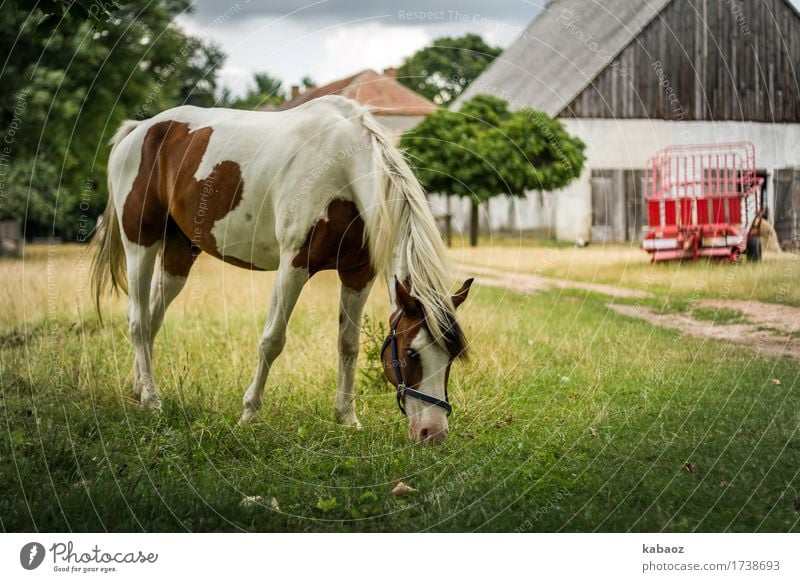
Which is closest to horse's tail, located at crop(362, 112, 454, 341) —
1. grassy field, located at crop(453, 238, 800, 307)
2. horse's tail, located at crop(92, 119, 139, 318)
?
horse's tail, located at crop(92, 119, 139, 318)

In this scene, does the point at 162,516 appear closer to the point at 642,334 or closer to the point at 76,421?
the point at 76,421

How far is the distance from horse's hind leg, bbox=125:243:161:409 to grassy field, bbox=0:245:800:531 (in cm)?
23

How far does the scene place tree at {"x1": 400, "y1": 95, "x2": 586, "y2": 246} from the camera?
12031 mm

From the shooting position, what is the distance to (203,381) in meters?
6.05

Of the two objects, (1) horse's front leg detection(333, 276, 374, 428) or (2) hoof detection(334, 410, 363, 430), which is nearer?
(1) horse's front leg detection(333, 276, 374, 428)

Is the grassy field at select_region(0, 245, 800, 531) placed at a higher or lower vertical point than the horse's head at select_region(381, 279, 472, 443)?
lower

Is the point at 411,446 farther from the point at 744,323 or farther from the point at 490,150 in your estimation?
the point at 490,150

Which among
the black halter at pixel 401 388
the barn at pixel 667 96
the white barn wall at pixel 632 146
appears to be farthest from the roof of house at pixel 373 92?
the black halter at pixel 401 388

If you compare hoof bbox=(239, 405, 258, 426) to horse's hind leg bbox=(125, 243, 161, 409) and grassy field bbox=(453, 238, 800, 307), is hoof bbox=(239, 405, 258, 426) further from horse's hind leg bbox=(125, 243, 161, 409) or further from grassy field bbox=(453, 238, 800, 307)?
grassy field bbox=(453, 238, 800, 307)

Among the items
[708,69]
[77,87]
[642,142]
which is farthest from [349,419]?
[77,87]

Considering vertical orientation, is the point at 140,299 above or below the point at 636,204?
below

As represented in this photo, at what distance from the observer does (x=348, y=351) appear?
5266mm

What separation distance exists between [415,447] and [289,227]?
1.59m
